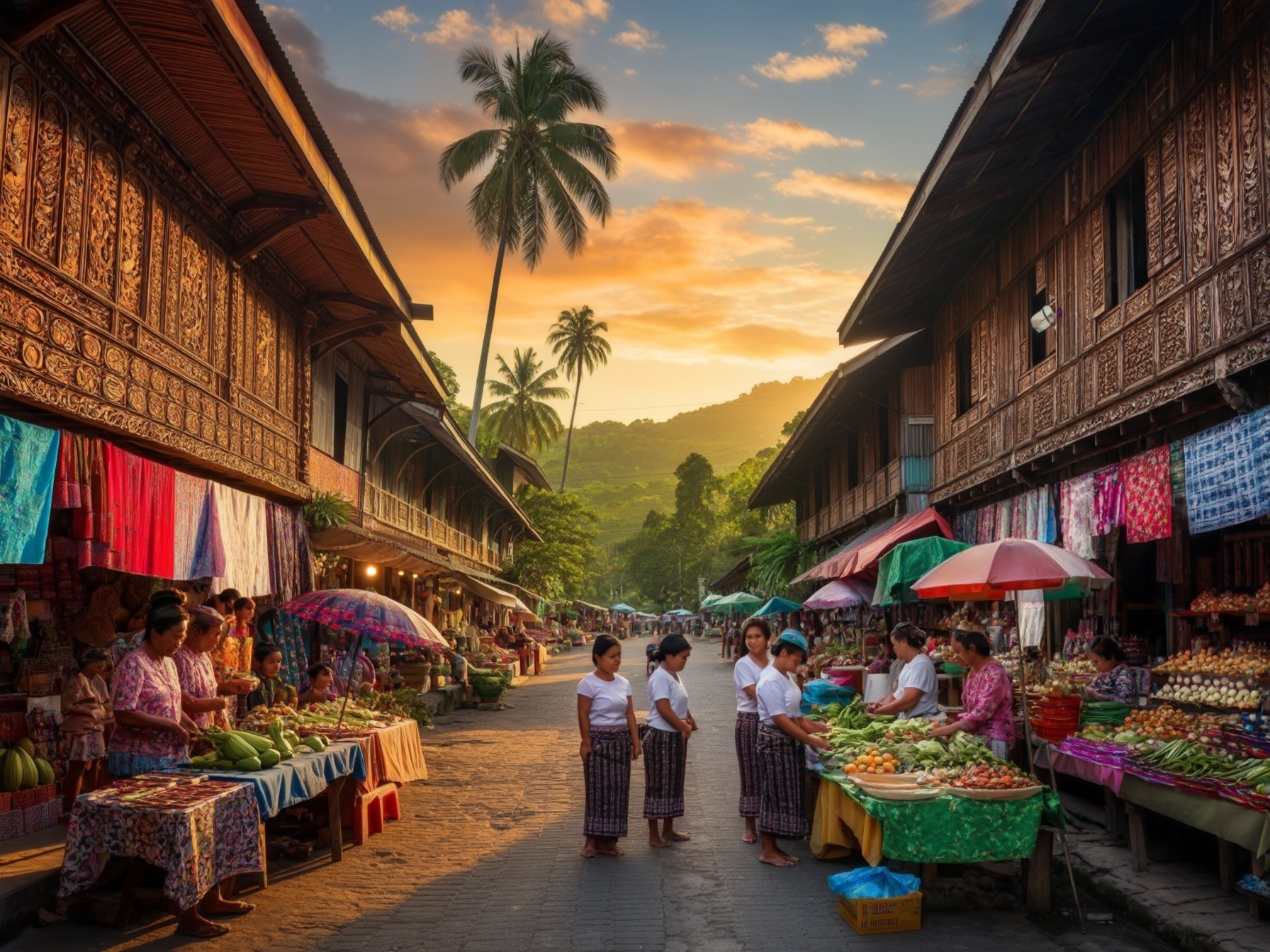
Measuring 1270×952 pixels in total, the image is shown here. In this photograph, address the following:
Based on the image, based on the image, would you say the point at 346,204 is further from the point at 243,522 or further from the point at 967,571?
the point at 967,571

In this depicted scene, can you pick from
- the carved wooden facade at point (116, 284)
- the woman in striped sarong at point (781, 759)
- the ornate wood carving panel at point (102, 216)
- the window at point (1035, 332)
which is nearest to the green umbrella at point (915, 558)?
the window at point (1035, 332)

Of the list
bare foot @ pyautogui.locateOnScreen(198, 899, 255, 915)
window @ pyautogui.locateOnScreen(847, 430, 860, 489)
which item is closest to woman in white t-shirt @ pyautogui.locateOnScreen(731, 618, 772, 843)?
bare foot @ pyautogui.locateOnScreen(198, 899, 255, 915)

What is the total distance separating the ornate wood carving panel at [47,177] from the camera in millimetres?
7598

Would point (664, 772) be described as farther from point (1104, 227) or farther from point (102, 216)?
point (1104, 227)

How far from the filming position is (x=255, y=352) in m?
12.8

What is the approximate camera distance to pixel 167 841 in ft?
18.7

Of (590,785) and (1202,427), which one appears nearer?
(590,785)

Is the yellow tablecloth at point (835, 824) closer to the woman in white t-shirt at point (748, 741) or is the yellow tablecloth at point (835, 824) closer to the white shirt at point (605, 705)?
the woman in white t-shirt at point (748, 741)

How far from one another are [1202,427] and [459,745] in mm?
10781

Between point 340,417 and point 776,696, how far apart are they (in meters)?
12.0

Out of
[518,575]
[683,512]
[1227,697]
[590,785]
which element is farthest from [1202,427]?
[683,512]

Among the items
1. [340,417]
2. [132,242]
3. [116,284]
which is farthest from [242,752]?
[340,417]

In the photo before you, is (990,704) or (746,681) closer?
(990,704)

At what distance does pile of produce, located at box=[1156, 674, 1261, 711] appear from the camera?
8719 millimetres
